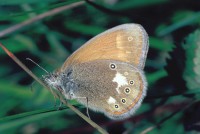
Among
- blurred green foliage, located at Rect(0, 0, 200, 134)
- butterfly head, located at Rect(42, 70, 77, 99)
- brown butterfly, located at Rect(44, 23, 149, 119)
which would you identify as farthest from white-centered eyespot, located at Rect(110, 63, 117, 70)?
blurred green foliage, located at Rect(0, 0, 200, 134)

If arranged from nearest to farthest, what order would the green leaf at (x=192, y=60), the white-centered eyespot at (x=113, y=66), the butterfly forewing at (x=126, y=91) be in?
the butterfly forewing at (x=126, y=91) < the white-centered eyespot at (x=113, y=66) < the green leaf at (x=192, y=60)

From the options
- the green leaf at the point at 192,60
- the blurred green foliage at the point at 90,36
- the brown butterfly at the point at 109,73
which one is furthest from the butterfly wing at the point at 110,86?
the green leaf at the point at 192,60

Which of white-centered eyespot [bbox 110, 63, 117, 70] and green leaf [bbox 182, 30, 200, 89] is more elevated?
white-centered eyespot [bbox 110, 63, 117, 70]

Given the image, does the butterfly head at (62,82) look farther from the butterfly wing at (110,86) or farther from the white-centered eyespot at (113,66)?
the white-centered eyespot at (113,66)

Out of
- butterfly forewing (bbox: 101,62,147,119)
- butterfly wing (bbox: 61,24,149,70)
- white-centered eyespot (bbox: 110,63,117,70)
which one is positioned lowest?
butterfly forewing (bbox: 101,62,147,119)

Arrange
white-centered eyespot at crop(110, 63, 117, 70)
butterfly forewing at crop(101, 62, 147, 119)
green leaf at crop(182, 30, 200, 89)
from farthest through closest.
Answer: green leaf at crop(182, 30, 200, 89)
white-centered eyespot at crop(110, 63, 117, 70)
butterfly forewing at crop(101, 62, 147, 119)

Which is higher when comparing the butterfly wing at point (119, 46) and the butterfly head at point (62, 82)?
the butterfly wing at point (119, 46)

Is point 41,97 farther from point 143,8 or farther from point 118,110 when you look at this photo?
point 143,8

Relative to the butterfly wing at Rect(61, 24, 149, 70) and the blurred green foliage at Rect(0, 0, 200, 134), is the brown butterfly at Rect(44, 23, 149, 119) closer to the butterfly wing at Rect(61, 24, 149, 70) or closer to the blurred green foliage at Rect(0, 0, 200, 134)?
the butterfly wing at Rect(61, 24, 149, 70)
